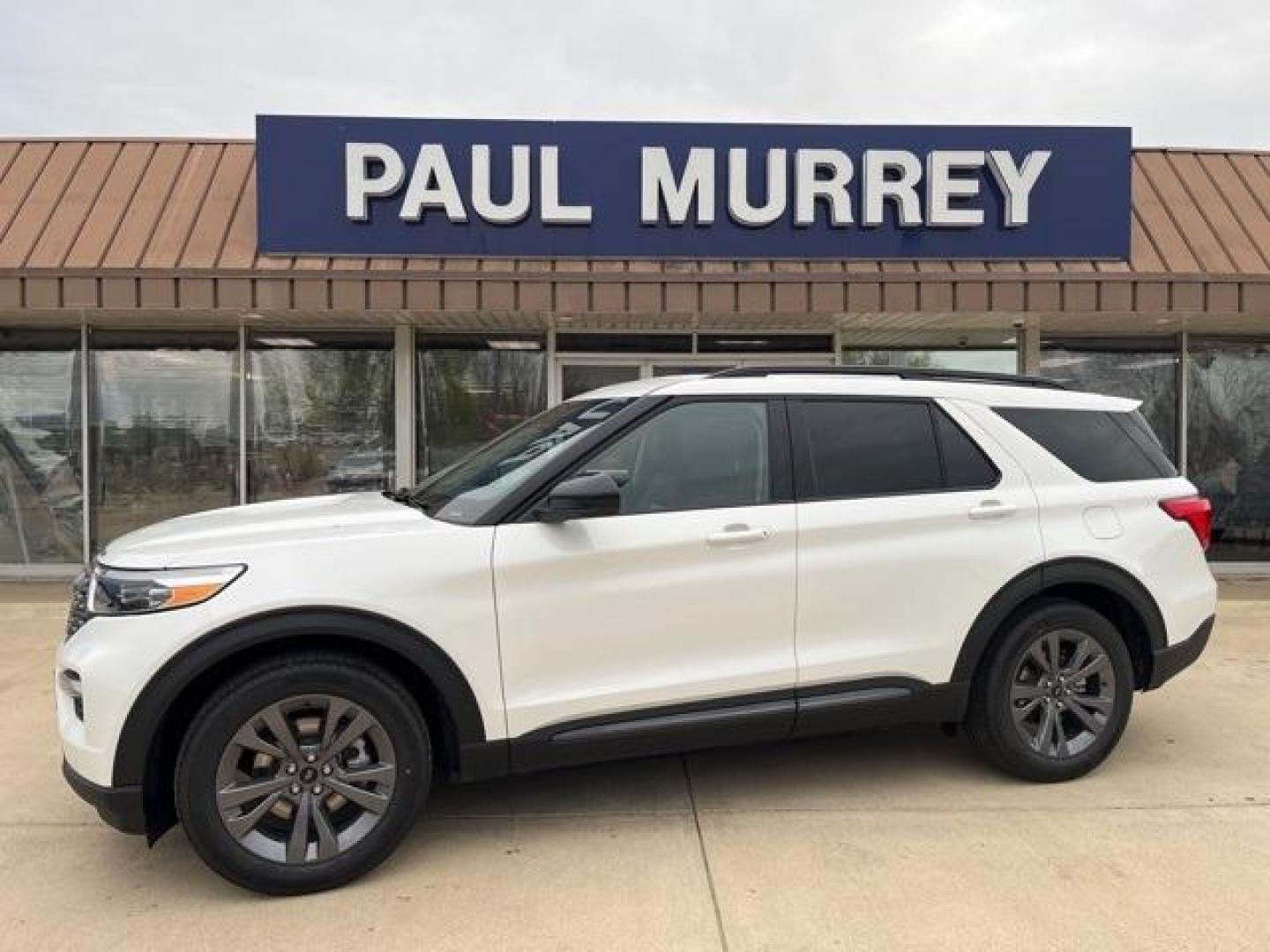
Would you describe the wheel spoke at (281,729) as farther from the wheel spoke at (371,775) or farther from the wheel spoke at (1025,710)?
the wheel spoke at (1025,710)

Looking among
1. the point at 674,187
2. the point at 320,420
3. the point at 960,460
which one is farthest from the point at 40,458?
the point at 960,460

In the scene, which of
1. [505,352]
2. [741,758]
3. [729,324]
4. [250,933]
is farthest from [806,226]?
[250,933]

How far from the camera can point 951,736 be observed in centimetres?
487

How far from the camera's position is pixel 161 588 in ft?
10.7

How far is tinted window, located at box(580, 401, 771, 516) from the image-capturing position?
12.3 ft

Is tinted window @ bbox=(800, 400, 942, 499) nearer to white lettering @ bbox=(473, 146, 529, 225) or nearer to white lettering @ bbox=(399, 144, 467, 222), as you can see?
white lettering @ bbox=(473, 146, 529, 225)

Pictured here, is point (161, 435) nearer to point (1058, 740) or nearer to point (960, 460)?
point (960, 460)

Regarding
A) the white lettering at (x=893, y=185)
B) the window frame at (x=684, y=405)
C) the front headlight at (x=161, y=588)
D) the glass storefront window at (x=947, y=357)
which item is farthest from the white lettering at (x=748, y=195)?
the front headlight at (x=161, y=588)

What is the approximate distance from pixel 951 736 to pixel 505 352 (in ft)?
18.9

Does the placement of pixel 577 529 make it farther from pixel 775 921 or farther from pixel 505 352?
pixel 505 352

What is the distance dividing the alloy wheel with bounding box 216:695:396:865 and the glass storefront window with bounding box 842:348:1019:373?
7056 millimetres

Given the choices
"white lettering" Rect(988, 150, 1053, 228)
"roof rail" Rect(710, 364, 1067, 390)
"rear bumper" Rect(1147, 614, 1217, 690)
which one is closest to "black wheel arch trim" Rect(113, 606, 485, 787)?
"roof rail" Rect(710, 364, 1067, 390)

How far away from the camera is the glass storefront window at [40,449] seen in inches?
358

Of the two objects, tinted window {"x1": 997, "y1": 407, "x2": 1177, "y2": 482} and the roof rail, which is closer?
the roof rail
